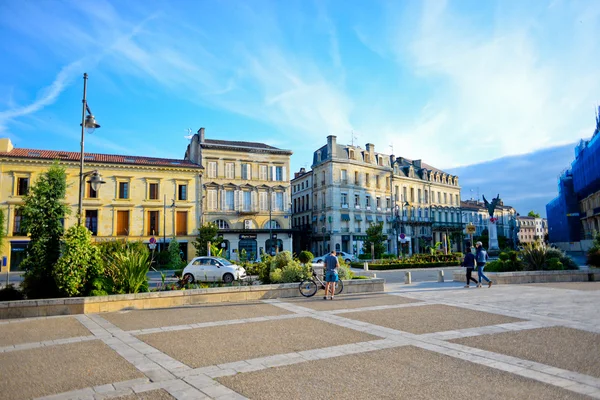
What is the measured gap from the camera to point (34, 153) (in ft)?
125

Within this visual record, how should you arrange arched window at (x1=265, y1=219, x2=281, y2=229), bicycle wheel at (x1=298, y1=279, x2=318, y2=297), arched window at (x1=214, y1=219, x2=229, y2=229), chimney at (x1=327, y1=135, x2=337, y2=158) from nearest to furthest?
1. bicycle wheel at (x1=298, y1=279, x2=318, y2=297)
2. arched window at (x1=214, y1=219, x2=229, y2=229)
3. arched window at (x1=265, y1=219, x2=281, y2=229)
4. chimney at (x1=327, y1=135, x2=337, y2=158)

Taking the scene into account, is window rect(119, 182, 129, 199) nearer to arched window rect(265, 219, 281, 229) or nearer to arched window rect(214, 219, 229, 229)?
arched window rect(214, 219, 229, 229)

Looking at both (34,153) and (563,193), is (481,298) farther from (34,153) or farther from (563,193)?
(563,193)

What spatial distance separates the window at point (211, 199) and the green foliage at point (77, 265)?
31.5 metres

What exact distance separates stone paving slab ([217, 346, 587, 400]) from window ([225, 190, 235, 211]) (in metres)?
39.4

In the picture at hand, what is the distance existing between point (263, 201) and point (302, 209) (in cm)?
1456

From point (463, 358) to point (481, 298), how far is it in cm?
740

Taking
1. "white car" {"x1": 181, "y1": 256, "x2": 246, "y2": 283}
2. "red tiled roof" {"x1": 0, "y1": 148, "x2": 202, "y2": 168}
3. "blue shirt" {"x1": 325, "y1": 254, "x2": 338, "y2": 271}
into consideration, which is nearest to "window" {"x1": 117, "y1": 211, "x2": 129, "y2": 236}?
"red tiled roof" {"x1": 0, "y1": 148, "x2": 202, "y2": 168}

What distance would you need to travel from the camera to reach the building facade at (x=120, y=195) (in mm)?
35969

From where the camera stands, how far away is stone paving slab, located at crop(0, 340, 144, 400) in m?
5.15

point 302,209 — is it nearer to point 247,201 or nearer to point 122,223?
point 247,201

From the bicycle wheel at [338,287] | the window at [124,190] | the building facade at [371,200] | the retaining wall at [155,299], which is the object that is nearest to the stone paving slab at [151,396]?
the retaining wall at [155,299]

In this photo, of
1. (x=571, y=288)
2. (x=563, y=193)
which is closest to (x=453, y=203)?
(x=563, y=193)

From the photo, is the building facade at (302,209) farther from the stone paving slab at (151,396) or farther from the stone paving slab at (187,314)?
the stone paving slab at (151,396)
